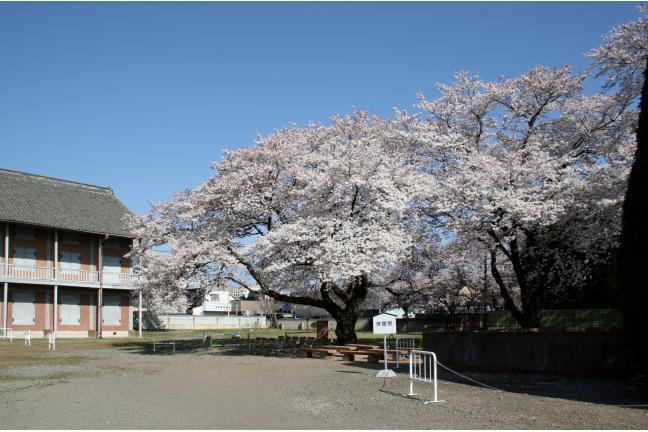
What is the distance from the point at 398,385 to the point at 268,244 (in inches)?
423

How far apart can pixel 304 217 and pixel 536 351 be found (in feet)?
37.5

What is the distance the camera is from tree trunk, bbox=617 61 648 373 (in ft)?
38.9

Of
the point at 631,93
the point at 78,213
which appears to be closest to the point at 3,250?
the point at 78,213

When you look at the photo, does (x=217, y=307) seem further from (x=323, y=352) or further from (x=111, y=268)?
(x=323, y=352)

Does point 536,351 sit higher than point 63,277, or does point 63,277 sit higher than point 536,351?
point 63,277

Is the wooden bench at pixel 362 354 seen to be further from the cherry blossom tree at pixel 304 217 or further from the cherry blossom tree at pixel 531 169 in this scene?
the cherry blossom tree at pixel 531 169

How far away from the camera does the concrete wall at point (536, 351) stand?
15.3 metres

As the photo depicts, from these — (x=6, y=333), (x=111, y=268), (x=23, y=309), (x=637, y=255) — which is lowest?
(x=6, y=333)

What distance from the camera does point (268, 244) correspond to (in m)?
24.0

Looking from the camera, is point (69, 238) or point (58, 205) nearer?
point (58, 205)

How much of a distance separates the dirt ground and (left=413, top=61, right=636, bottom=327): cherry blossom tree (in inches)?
248

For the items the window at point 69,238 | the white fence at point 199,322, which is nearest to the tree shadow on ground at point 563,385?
the window at point 69,238

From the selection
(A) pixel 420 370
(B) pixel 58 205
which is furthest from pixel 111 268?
(A) pixel 420 370

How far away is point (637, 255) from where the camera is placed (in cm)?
1202
